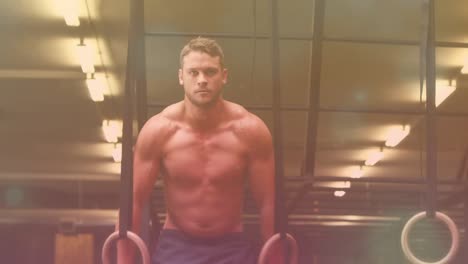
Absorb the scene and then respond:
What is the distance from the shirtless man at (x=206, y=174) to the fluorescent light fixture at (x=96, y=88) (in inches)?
116

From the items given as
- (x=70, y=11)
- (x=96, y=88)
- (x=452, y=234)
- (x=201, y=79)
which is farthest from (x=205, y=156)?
(x=96, y=88)

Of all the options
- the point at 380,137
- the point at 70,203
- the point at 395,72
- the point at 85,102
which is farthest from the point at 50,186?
the point at 395,72

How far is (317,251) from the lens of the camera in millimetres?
2441

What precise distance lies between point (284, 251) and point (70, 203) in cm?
647

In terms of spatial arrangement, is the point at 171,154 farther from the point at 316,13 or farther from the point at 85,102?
the point at 85,102

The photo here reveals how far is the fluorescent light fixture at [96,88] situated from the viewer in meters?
4.10

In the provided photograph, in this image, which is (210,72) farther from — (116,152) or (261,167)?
(116,152)

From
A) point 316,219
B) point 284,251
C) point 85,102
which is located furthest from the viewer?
point 85,102

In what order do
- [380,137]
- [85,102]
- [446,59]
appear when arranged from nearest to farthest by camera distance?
[446,59]
[85,102]
[380,137]

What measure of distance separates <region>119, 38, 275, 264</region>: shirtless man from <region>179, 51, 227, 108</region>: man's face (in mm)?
35

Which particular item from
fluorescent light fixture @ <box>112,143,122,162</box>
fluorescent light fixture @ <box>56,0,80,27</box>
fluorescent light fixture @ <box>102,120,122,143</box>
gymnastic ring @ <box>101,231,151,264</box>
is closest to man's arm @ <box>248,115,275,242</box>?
gymnastic ring @ <box>101,231,151,264</box>

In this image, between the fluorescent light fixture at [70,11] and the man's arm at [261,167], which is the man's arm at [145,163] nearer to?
the man's arm at [261,167]

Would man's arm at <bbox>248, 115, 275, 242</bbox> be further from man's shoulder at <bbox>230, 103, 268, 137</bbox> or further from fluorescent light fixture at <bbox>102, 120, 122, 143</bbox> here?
fluorescent light fixture at <bbox>102, 120, 122, 143</bbox>

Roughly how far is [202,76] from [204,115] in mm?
79
